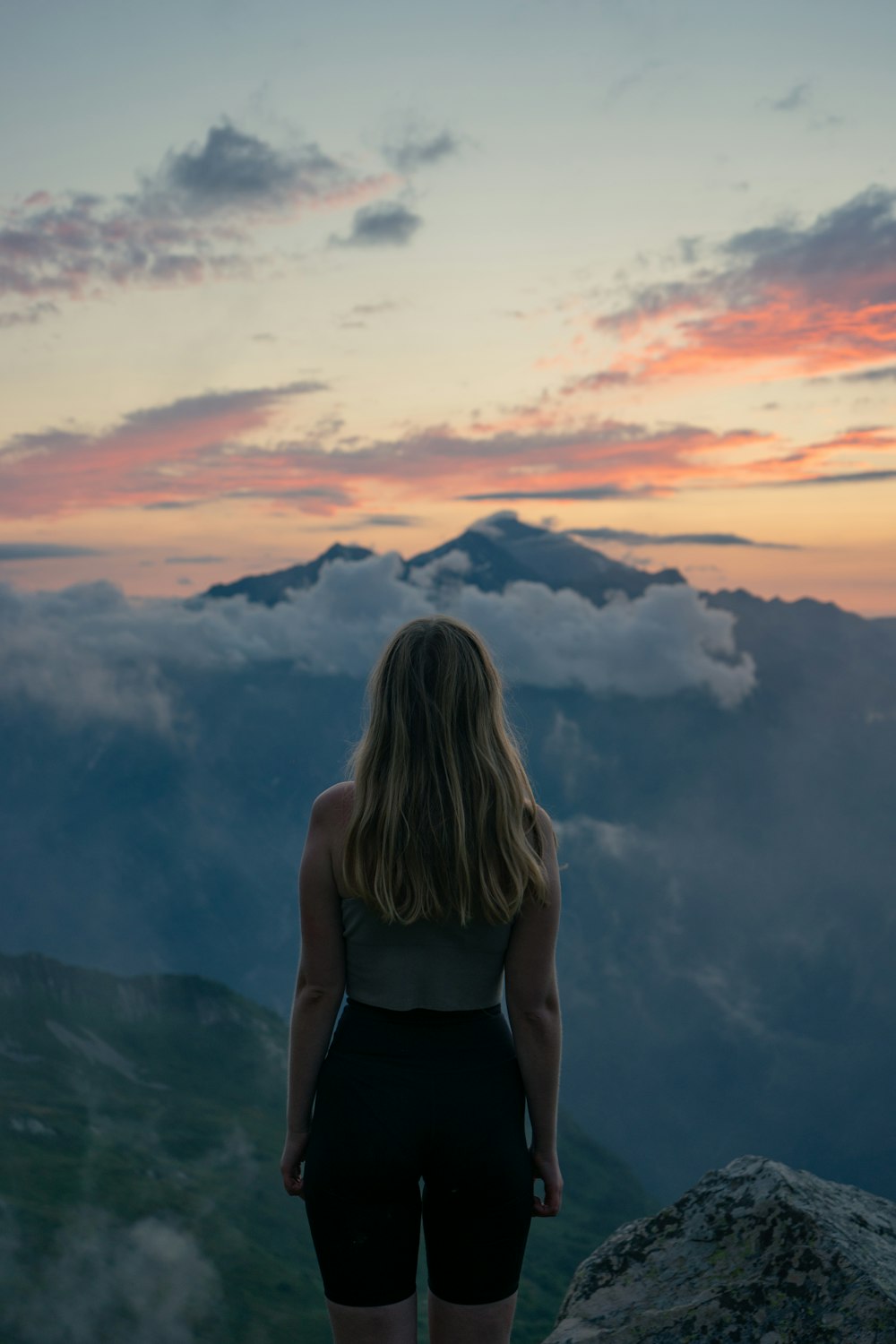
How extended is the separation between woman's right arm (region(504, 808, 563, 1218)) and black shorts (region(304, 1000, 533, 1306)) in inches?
5.9

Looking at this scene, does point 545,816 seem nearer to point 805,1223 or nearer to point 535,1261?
point 805,1223

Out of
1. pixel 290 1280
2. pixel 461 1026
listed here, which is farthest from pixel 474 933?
pixel 290 1280

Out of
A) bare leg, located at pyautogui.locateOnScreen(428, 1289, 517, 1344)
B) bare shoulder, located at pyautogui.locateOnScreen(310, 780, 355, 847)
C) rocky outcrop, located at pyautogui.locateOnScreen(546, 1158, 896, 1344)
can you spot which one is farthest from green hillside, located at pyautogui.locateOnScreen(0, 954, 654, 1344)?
bare shoulder, located at pyautogui.locateOnScreen(310, 780, 355, 847)

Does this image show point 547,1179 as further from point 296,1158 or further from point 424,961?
point 424,961

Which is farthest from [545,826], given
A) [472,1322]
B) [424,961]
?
[472,1322]

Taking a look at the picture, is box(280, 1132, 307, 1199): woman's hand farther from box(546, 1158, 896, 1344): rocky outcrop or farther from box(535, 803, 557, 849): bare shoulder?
box(546, 1158, 896, 1344): rocky outcrop

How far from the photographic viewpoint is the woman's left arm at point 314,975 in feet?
14.4

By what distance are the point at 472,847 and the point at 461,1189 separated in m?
1.53

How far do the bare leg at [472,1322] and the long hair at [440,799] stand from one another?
1.82 metres

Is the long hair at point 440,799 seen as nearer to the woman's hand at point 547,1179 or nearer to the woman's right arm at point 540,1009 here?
the woman's right arm at point 540,1009

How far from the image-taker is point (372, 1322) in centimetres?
443

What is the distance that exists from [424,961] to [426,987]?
118 millimetres

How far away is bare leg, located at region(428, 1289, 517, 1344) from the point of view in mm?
4508

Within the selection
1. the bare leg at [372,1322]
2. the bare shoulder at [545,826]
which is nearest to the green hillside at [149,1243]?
the bare leg at [372,1322]
